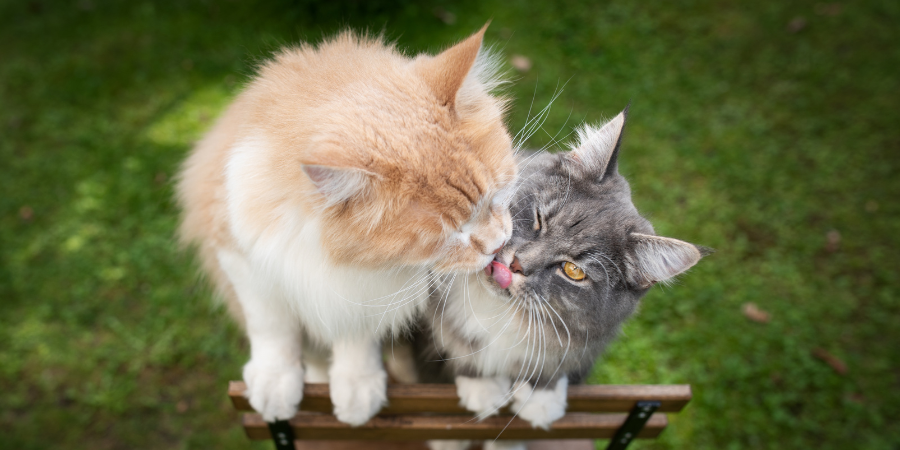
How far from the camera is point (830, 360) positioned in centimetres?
280

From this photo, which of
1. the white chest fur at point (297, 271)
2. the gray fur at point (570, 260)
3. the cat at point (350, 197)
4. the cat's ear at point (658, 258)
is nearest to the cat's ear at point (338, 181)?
the cat at point (350, 197)

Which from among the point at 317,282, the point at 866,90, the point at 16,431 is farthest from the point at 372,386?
the point at 866,90

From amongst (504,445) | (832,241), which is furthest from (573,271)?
(832,241)

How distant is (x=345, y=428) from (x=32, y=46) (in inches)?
189

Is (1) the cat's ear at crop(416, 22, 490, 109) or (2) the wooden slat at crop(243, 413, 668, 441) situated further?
(2) the wooden slat at crop(243, 413, 668, 441)

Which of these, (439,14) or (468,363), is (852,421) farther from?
(439,14)

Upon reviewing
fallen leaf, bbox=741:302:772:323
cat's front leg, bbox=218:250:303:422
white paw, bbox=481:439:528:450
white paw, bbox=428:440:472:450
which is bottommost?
fallen leaf, bbox=741:302:772:323

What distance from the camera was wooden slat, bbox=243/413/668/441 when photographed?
146 cm

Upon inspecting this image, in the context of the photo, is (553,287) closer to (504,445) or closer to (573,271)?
(573,271)

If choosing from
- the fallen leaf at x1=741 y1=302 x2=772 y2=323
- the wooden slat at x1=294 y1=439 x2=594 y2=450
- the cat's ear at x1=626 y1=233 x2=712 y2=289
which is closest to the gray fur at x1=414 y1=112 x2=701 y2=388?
the cat's ear at x1=626 y1=233 x2=712 y2=289

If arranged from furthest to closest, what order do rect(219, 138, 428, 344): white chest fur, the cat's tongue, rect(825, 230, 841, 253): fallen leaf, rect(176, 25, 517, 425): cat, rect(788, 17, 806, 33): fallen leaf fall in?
rect(788, 17, 806, 33): fallen leaf → rect(825, 230, 841, 253): fallen leaf → the cat's tongue → rect(219, 138, 428, 344): white chest fur → rect(176, 25, 517, 425): cat

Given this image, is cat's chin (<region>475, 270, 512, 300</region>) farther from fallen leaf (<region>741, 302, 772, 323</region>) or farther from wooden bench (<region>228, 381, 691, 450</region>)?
fallen leaf (<region>741, 302, 772, 323</region>)

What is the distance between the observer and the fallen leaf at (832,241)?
317cm

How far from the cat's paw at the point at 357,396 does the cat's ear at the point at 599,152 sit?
873 millimetres
